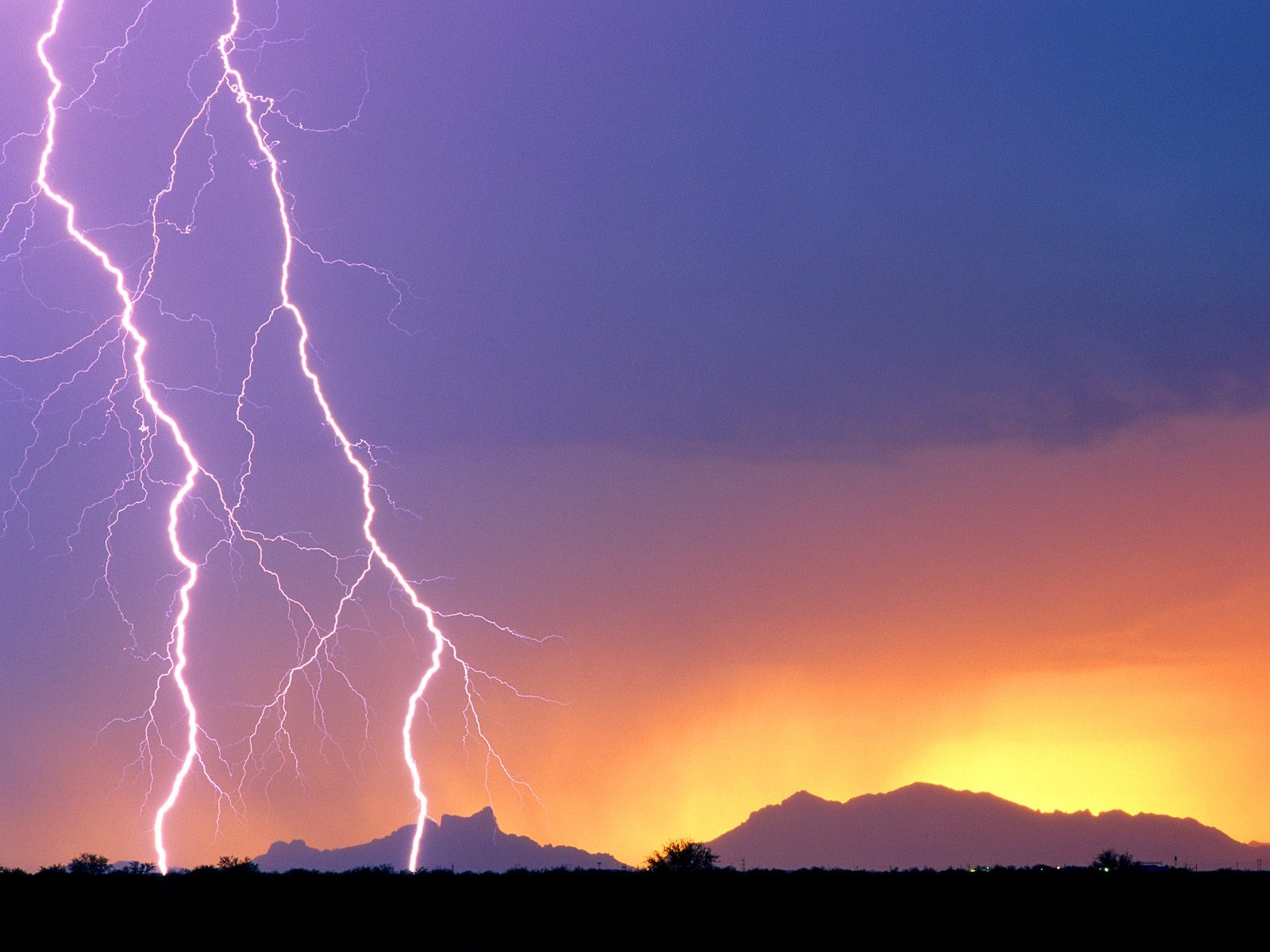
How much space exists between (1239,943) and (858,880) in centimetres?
582

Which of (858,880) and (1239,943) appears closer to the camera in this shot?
(1239,943)

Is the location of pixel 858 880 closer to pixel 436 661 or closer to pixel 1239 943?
pixel 1239 943

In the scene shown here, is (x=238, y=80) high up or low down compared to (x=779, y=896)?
up

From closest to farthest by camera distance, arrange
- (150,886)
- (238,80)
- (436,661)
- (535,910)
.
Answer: (535,910), (150,886), (436,661), (238,80)

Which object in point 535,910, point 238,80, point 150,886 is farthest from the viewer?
point 238,80

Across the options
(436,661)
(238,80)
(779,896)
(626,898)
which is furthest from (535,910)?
(238,80)

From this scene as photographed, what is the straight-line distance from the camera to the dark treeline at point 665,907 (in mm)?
16312

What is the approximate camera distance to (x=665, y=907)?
58.6 ft

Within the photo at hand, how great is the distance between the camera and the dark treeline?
16.3 m

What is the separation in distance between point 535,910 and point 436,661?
652 inches

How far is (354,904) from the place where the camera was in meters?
18.1

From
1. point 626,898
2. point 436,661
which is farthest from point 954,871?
point 436,661

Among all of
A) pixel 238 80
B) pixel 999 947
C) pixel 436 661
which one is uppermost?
pixel 238 80

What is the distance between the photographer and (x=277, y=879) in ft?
70.7
